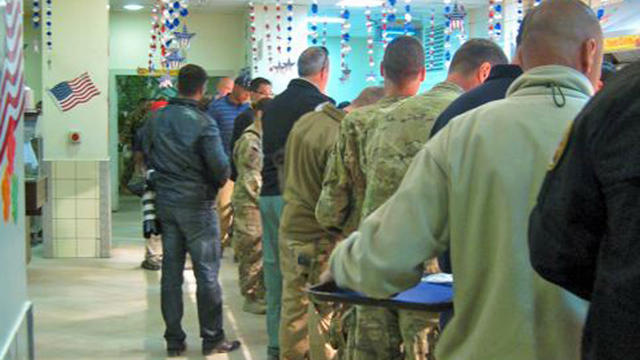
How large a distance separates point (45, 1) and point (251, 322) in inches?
174

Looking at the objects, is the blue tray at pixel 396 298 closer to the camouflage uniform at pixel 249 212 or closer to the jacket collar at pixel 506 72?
the jacket collar at pixel 506 72

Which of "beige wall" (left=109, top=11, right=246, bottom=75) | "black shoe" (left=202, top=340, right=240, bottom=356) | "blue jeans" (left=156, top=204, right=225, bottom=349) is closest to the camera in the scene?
"blue jeans" (left=156, top=204, right=225, bottom=349)

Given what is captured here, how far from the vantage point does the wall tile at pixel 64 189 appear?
28.0 ft

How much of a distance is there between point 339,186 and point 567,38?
5.91ft

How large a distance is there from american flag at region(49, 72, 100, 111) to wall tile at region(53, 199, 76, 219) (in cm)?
99

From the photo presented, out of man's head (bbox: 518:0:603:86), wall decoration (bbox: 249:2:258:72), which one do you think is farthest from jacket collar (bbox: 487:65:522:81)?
wall decoration (bbox: 249:2:258:72)

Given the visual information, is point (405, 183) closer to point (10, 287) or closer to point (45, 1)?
point (10, 287)

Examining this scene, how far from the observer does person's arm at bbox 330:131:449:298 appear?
1722 millimetres

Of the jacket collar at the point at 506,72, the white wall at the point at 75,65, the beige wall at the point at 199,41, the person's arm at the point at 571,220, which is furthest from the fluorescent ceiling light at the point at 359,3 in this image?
the person's arm at the point at 571,220

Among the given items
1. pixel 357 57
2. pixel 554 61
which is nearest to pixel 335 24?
pixel 357 57

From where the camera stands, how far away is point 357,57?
17.8 m

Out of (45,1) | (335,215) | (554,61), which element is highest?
(45,1)

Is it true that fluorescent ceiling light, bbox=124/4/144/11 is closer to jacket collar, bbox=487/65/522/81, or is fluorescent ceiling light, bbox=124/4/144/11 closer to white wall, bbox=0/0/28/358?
white wall, bbox=0/0/28/358

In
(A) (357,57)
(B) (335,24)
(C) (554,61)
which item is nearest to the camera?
(C) (554,61)
